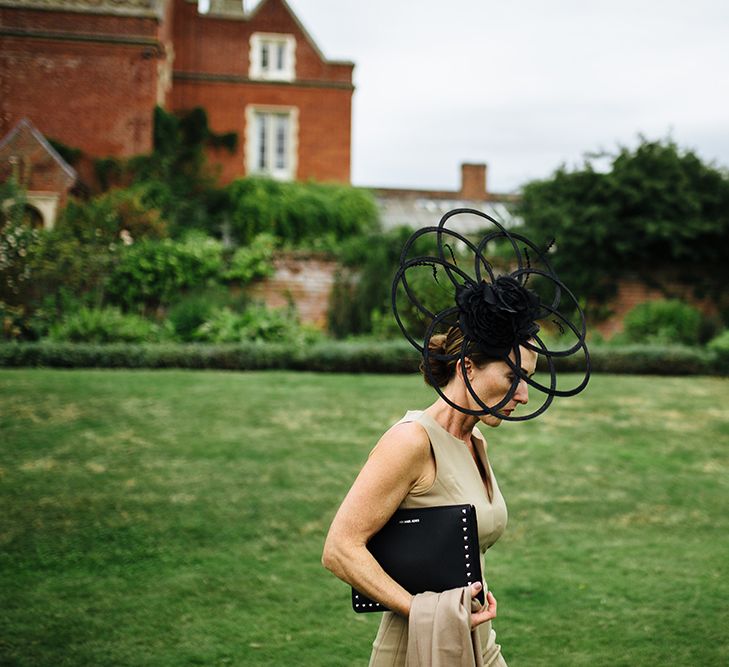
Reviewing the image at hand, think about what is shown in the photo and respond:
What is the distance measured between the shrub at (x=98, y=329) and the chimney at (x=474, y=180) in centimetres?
2507

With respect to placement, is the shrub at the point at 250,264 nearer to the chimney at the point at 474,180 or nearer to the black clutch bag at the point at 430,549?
the black clutch bag at the point at 430,549

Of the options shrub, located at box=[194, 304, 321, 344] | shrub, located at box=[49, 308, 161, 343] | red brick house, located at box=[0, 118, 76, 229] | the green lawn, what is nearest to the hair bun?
the green lawn

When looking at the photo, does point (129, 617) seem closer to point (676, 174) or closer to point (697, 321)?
point (697, 321)

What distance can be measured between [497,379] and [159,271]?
14.4m

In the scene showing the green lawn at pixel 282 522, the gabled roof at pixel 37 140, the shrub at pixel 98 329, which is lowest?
the green lawn at pixel 282 522

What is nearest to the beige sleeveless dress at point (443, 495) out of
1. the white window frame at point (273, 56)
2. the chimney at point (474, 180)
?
the white window frame at point (273, 56)

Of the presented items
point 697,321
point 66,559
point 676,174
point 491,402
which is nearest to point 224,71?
point 676,174

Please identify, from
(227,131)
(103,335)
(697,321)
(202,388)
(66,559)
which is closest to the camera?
(66,559)

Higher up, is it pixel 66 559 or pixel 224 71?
pixel 224 71

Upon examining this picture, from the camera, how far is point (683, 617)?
530 centimetres

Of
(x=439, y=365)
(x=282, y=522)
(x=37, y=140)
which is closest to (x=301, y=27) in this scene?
(x=37, y=140)

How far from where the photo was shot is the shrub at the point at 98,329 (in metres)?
13.5

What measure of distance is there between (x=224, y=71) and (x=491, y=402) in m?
24.1

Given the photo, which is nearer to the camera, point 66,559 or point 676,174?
point 66,559
